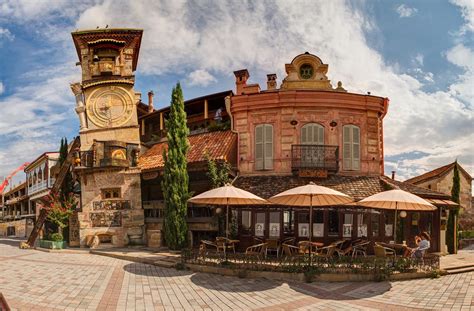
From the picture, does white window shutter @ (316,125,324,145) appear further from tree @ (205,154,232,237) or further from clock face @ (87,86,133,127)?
clock face @ (87,86,133,127)

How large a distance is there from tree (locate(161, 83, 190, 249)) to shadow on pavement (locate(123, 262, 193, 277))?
289 cm

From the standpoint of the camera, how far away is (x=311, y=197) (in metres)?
12.8

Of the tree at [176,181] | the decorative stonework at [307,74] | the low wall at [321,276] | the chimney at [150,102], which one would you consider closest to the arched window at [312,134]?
the decorative stonework at [307,74]

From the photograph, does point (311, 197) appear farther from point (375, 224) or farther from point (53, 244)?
point (53, 244)

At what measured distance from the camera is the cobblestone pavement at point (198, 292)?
31.0 ft

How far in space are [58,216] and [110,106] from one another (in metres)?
7.22

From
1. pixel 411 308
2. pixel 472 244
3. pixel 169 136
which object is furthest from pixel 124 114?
pixel 472 244

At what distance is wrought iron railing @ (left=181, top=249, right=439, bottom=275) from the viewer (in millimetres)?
12469

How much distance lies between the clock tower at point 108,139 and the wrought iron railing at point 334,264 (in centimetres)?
927

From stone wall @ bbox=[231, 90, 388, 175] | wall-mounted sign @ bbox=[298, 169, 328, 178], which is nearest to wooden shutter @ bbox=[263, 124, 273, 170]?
stone wall @ bbox=[231, 90, 388, 175]

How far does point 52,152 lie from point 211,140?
951 inches

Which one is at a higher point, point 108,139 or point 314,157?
point 108,139

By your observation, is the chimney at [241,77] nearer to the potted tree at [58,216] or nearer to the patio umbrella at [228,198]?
the patio umbrella at [228,198]

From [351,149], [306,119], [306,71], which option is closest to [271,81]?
[306,71]
